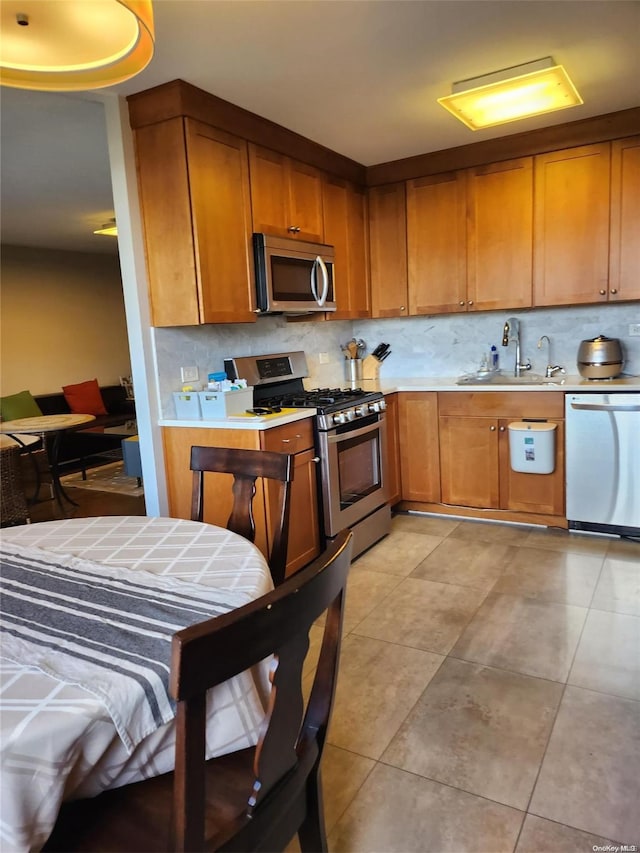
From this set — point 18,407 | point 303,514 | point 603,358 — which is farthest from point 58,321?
point 603,358

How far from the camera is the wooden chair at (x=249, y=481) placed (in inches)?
69.7

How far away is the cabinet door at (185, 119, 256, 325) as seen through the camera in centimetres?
277

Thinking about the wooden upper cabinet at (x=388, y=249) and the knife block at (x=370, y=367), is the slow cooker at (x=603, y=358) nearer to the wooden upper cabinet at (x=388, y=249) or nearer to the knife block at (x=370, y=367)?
the wooden upper cabinet at (x=388, y=249)

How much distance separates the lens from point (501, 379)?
4.12 meters

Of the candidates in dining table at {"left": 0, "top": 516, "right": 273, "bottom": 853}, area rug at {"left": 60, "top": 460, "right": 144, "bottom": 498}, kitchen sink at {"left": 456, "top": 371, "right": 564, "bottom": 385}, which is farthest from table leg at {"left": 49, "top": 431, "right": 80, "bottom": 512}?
dining table at {"left": 0, "top": 516, "right": 273, "bottom": 853}

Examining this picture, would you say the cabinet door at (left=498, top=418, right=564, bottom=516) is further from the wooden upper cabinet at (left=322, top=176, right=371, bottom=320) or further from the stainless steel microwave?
the stainless steel microwave

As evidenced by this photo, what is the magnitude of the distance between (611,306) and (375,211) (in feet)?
5.78

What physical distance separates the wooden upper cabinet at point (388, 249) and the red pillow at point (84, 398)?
3.98m

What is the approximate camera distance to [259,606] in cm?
84

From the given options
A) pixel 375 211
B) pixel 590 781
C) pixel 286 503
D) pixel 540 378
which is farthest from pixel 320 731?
pixel 375 211

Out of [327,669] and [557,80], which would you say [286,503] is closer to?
[327,669]

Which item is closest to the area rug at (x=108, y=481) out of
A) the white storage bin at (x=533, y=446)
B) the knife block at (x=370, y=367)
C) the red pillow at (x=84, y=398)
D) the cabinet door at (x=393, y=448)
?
the red pillow at (x=84, y=398)

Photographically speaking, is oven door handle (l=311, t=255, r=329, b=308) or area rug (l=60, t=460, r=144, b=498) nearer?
oven door handle (l=311, t=255, r=329, b=308)

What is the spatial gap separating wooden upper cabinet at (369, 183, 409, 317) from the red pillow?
3978mm
